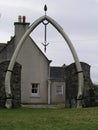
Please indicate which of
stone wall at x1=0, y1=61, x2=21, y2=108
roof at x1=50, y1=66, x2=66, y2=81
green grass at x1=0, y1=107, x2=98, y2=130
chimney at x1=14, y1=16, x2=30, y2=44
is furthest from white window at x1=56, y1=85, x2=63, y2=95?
green grass at x1=0, y1=107, x2=98, y2=130

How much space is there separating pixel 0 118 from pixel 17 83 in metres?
8.12

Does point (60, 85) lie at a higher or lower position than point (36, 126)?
higher

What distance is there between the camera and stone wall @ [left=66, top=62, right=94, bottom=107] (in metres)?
31.8

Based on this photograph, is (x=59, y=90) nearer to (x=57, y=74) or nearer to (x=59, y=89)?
(x=59, y=89)

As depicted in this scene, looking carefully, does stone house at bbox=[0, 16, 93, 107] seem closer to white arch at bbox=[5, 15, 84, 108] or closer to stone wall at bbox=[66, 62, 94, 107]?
white arch at bbox=[5, 15, 84, 108]

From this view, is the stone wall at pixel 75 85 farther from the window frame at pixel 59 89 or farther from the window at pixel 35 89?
the window frame at pixel 59 89

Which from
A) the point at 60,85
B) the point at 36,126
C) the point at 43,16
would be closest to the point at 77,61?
the point at 43,16

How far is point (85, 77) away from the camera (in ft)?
106

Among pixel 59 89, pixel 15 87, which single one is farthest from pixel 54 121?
pixel 59 89

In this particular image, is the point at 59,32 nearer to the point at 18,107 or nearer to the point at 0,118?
the point at 18,107

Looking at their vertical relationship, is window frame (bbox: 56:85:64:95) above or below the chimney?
below

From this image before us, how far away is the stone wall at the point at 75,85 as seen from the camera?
104 feet

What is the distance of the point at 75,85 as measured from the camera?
32.1m

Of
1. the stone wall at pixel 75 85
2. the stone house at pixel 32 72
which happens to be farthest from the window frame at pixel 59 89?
the stone wall at pixel 75 85
